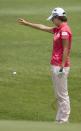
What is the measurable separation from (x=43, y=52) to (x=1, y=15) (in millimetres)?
11928

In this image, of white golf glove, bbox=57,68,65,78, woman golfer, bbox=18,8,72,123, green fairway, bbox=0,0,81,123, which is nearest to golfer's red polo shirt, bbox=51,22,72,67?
woman golfer, bbox=18,8,72,123

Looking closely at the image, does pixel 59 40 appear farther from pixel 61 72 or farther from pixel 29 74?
pixel 29 74

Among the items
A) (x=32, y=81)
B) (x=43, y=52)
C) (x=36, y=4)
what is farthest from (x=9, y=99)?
(x=36, y=4)

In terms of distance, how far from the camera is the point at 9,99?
10898 millimetres

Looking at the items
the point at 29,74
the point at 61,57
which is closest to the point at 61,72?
the point at 61,57

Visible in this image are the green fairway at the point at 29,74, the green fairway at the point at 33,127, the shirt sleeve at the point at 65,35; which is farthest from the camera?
the green fairway at the point at 29,74

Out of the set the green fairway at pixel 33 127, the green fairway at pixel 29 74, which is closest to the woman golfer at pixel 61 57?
the green fairway at pixel 29 74

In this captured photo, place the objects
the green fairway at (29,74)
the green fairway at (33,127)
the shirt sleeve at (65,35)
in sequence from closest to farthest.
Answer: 1. the green fairway at (33,127)
2. the shirt sleeve at (65,35)
3. the green fairway at (29,74)

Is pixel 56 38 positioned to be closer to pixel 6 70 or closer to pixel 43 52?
pixel 6 70

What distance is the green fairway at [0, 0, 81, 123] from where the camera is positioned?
10008mm

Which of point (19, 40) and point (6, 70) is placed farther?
point (19, 40)

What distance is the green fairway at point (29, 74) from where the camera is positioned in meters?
10.0

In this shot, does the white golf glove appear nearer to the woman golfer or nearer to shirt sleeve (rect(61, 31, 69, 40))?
the woman golfer

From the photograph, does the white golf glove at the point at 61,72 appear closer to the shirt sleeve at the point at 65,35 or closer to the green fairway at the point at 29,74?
the shirt sleeve at the point at 65,35
